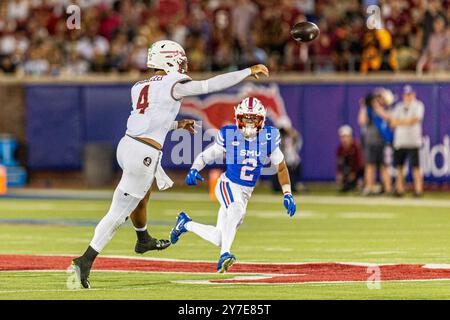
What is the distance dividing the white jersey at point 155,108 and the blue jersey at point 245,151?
697 millimetres

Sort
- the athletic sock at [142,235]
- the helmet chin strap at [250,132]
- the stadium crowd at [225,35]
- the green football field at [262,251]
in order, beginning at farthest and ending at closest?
1. the stadium crowd at [225,35]
2. the athletic sock at [142,235]
3. the helmet chin strap at [250,132]
4. the green football field at [262,251]

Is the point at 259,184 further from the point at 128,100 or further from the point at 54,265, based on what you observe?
the point at 54,265

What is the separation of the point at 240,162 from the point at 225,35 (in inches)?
586

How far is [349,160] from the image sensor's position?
25.9 m

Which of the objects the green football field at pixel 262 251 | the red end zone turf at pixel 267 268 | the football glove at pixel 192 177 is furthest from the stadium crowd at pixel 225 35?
the football glove at pixel 192 177

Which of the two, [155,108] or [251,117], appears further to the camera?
[251,117]

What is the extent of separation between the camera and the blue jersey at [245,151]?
1244cm

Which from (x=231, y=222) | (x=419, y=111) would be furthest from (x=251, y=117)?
(x=419, y=111)

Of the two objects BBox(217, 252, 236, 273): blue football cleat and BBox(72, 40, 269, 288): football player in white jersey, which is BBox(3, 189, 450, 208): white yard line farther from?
BBox(217, 252, 236, 273): blue football cleat

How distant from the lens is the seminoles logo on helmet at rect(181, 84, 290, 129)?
27.0m

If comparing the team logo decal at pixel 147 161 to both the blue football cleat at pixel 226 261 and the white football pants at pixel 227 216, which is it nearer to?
the white football pants at pixel 227 216

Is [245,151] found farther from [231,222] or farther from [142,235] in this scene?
[142,235]

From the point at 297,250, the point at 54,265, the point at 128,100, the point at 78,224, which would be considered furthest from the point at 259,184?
the point at 54,265
